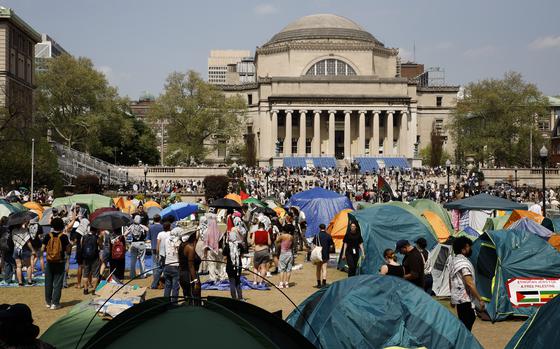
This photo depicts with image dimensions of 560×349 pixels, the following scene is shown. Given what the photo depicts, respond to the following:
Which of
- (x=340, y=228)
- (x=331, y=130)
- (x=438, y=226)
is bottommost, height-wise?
(x=340, y=228)

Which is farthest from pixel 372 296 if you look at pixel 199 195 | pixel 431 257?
pixel 199 195

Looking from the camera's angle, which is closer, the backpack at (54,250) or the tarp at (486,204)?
the backpack at (54,250)

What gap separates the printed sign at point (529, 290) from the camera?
44.3ft

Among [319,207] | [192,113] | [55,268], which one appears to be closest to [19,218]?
[55,268]

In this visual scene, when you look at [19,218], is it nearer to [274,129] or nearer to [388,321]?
[388,321]

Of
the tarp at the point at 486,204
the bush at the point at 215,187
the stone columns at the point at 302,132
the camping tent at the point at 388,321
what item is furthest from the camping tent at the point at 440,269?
the stone columns at the point at 302,132

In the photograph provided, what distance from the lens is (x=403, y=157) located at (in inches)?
3314

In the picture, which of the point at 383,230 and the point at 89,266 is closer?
the point at 89,266

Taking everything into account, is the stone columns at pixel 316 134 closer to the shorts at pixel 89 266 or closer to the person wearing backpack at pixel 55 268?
the shorts at pixel 89 266

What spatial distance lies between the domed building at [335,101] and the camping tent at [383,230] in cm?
6261

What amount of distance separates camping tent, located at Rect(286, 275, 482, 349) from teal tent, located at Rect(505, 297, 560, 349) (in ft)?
3.15

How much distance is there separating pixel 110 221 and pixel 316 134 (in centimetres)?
7294

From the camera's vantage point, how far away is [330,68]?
95.5 m

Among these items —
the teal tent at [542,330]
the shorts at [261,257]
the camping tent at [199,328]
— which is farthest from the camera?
the shorts at [261,257]
